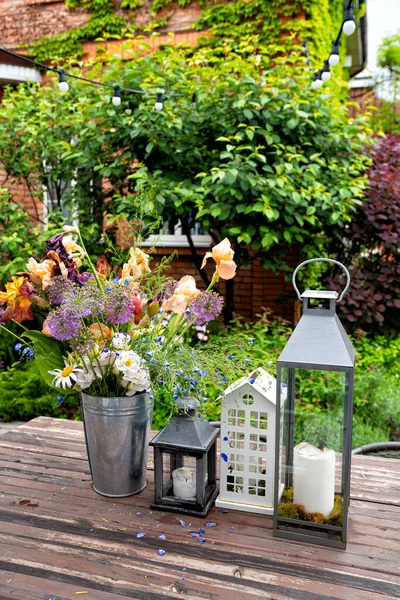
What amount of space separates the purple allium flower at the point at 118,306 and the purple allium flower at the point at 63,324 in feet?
0.26

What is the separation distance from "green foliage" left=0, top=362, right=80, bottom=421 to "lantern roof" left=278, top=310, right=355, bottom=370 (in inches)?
115

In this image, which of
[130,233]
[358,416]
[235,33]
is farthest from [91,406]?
[235,33]

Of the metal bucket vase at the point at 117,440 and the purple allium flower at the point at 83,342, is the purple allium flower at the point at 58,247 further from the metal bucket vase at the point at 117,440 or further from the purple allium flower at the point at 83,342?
the metal bucket vase at the point at 117,440

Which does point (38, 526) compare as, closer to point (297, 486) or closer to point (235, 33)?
point (297, 486)

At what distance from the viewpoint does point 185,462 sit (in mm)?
1414

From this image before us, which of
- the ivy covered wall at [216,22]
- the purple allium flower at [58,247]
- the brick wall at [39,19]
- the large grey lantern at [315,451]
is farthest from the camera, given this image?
the brick wall at [39,19]

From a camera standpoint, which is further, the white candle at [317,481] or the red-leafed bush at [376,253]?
the red-leafed bush at [376,253]

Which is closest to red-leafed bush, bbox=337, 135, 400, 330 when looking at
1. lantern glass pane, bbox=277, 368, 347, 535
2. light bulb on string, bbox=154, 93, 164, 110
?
light bulb on string, bbox=154, 93, 164, 110

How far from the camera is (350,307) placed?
16.5 feet

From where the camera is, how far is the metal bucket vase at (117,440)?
1.41 m

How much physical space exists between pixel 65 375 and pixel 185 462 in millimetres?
401

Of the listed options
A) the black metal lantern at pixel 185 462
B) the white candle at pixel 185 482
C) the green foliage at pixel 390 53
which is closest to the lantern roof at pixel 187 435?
the black metal lantern at pixel 185 462

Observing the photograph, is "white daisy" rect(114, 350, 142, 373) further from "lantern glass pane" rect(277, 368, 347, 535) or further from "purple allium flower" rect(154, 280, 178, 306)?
"lantern glass pane" rect(277, 368, 347, 535)

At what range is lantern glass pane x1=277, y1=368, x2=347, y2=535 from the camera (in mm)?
1274
